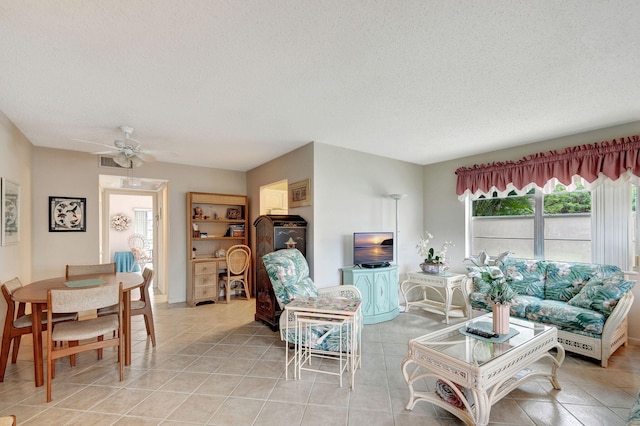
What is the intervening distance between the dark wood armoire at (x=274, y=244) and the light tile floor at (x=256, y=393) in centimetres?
54

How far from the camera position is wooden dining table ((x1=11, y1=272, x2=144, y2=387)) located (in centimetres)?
231

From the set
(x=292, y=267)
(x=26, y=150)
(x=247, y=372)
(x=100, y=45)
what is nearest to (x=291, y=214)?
(x=292, y=267)

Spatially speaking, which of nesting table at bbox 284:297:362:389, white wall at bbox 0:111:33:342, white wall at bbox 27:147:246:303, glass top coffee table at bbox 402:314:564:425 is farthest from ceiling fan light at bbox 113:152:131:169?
glass top coffee table at bbox 402:314:564:425

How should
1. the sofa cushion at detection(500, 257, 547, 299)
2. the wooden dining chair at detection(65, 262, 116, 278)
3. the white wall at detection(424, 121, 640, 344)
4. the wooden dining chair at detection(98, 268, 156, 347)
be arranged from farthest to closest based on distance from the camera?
the white wall at detection(424, 121, 640, 344) → the sofa cushion at detection(500, 257, 547, 299) → the wooden dining chair at detection(65, 262, 116, 278) → the wooden dining chair at detection(98, 268, 156, 347)

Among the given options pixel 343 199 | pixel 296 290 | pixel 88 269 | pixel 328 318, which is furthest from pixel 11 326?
pixel 343 199

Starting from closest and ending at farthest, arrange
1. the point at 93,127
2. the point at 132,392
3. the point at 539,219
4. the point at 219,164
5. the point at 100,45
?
the point at 100,45 < the point at 132,392 < the point at 93,127 < the point at 539,219 < the point at 219,164

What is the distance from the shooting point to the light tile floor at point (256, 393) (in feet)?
6.43

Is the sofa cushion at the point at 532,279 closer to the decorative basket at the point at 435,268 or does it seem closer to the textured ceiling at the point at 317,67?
the decorative basket at the point at 435,268

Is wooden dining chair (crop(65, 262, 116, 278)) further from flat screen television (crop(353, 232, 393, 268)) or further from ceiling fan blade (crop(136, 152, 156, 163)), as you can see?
flat screen television (crop(353, 232, 393, 268))

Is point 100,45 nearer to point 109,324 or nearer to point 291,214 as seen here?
point 109,324

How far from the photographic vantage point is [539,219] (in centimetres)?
395

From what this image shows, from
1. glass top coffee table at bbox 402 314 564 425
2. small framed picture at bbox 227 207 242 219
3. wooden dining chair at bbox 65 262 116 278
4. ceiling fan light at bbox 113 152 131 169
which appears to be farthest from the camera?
small framed picture at bbox 227 207 242 219

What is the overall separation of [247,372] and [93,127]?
10.2 ft

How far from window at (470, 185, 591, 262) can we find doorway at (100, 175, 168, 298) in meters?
5.47
